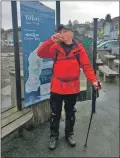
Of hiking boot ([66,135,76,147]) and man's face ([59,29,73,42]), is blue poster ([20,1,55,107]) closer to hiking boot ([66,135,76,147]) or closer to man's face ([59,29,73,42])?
man's face ([59,29,73,42])

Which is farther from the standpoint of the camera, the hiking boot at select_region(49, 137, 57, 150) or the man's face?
the hiking boot at select_region(49, 137, 57, 150)

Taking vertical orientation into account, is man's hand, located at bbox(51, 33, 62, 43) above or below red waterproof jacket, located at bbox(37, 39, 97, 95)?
above

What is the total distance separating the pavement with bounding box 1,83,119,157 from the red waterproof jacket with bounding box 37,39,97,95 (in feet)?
2.85

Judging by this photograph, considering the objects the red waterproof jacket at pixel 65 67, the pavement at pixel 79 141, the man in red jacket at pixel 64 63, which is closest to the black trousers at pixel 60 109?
the man in red jacket at pixel 64 63

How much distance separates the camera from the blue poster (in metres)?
3.42

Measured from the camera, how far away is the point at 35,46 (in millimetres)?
3600

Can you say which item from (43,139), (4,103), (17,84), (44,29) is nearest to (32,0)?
(44,29)

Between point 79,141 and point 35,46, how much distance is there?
5.30 feet

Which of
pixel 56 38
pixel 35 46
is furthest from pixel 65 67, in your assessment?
pixel 35 46

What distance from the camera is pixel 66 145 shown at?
3598mm

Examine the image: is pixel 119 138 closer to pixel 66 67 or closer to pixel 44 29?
pixel 66 67

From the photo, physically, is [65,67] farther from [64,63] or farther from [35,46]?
[35,46]

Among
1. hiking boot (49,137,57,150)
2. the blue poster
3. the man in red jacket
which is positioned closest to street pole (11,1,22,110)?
the blue poster

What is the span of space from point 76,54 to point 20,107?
48.9 inches
